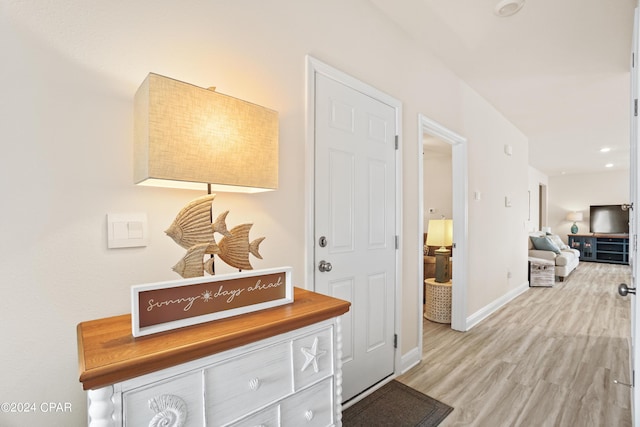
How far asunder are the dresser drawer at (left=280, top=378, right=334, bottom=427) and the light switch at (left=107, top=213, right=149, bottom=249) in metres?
0.76

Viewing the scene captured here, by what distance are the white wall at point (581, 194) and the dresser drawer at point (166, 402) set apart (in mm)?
11378

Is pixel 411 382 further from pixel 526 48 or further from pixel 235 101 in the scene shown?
pixel 526 48

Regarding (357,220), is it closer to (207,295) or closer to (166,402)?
(207,295)

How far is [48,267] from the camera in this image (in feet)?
3.31

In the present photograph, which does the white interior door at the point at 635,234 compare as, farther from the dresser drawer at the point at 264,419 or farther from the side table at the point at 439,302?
the side table at the point at 439,302

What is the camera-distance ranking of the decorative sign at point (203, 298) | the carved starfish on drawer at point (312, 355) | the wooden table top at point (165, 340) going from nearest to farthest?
1. the wooden table top at point (165, 340)
2. the decorative sign at point (203, 298)
3. the carved starfish on drawer at point (312, 355)

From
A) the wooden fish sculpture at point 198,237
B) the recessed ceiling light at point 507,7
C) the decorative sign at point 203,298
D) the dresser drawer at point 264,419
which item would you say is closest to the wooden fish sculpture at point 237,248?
the wooden fish sculpture at point 198,237

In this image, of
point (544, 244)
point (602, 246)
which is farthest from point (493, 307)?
point (602, 246)

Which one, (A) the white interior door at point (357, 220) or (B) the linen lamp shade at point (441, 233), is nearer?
(A) the white interior door at point (357, 220)

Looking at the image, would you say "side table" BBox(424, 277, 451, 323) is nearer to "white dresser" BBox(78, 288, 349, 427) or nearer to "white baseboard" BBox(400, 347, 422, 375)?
"white baseboard" BBox(400, 347, 422, 375)

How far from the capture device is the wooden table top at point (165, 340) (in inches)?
27.5

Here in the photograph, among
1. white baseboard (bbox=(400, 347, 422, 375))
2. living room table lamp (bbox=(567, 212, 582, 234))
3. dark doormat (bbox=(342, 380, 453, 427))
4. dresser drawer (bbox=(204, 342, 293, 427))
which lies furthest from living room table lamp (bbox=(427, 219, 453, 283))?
living room table lamp (bbox=(567, 212, 582, 234))

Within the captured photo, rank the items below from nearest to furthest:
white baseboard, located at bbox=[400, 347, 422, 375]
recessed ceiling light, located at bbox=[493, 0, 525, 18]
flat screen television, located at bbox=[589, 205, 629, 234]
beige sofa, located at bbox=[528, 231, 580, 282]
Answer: recessed ceiling light, located at bbox=[493, 0, 525, 18]
white baseboard, located at bbox=[400, 347, 422, 375]
beige sofa, located at bbox=[528, 231, 580, 282]
flat screen television, located at bbox=[589, 205, 629, 234]

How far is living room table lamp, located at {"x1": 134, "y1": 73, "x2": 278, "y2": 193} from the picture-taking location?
90cm
